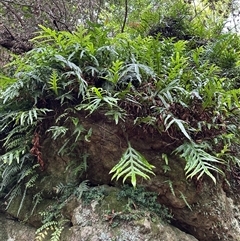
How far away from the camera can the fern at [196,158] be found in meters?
1.33

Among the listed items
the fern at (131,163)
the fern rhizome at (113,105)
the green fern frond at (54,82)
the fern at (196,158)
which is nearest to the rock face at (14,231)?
the fern rhizome at (113,105)

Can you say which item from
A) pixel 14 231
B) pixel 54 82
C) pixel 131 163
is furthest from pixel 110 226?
pixel 54 82

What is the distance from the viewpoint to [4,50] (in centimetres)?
304

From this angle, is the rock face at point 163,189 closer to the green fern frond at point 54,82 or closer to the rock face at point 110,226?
the rock face at point 110,226

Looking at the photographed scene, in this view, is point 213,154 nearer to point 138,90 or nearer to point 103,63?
point 138,90

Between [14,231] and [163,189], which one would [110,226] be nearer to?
[163,189]

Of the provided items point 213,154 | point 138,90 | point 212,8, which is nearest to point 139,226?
point 213,154

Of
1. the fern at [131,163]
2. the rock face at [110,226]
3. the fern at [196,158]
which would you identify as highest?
the fern at [196,158]

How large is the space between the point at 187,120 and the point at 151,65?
17.1 inches

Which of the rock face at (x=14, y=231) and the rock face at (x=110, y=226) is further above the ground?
the rock face at (x=110, y=226)

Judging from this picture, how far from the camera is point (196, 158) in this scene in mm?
1377

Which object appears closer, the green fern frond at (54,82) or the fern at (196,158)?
the fern at (196,158)

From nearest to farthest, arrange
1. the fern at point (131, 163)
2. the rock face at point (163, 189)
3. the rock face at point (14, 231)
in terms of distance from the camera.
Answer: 1. the fern at point (131, 163)
2. the rock face at point (163, 189)
3. the rock face at point (14, 231)

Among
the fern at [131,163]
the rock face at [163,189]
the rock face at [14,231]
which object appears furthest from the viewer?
the rock face at [14,231]
